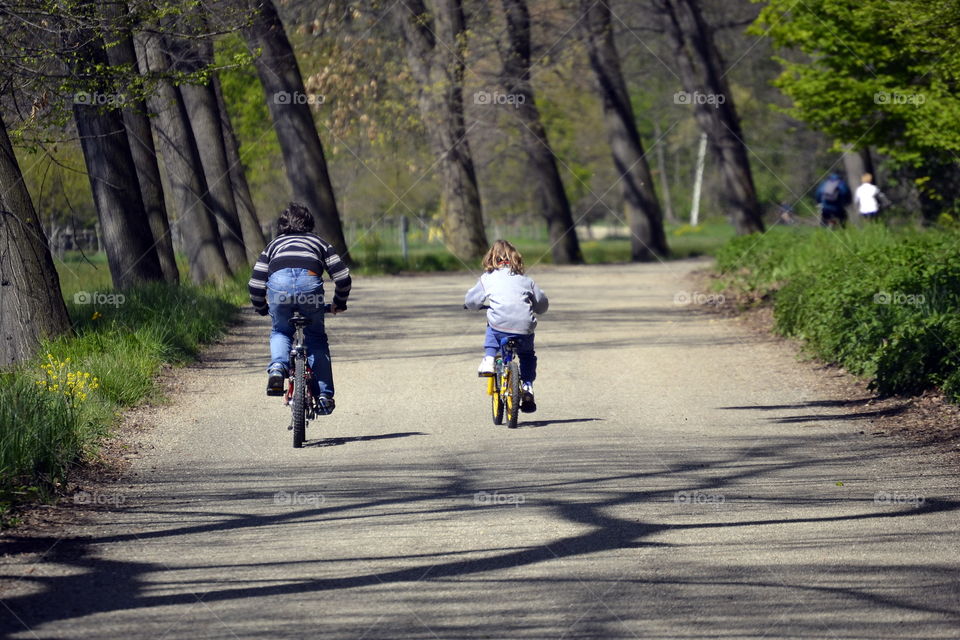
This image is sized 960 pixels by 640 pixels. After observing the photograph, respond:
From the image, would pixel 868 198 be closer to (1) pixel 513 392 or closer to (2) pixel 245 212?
(2) pixel 245 212

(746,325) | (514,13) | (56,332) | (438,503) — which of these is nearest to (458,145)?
(514,13)

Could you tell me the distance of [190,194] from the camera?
23.1m

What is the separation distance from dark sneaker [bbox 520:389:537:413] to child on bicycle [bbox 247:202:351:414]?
5.56ft

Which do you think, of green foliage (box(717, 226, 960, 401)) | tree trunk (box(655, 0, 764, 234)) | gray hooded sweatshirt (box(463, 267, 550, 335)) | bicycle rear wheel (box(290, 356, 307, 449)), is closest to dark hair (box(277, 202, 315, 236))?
bicycle rear wheel (box(290, 356, 307, 449))

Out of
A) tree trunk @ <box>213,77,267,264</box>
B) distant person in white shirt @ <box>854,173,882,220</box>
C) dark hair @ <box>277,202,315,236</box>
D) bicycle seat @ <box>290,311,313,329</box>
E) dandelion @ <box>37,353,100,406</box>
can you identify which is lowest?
dandelion @ <box>37,353,100,406</box>

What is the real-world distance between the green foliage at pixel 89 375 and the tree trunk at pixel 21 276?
0.86ft

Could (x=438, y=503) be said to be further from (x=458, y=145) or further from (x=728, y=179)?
(x=728, y=179)

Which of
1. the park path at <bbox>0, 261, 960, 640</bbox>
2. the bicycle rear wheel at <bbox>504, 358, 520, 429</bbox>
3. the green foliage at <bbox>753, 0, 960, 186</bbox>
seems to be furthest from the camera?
the green foliage at <bbox>753, 0, 960, 186</bbox>

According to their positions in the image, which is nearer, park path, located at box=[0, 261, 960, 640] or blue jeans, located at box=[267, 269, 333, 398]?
park path, located at box=[0, 261, 960, 640]

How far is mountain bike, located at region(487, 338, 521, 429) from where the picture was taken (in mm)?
10820

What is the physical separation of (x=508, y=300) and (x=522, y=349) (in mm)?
446

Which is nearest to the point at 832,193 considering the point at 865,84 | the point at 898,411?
the point at 865,84

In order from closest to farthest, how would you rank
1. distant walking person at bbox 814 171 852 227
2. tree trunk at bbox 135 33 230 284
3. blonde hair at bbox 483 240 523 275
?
blonde hair at bbox 483 240 523 275, tree trunk at bbox 135 33 230 284, distant walking person at bbox 814 171 852 227

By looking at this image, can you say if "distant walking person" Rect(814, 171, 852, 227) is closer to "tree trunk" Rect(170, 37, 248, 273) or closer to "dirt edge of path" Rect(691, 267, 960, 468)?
"tree trunk" Rect(170, 37, 248, 273)
